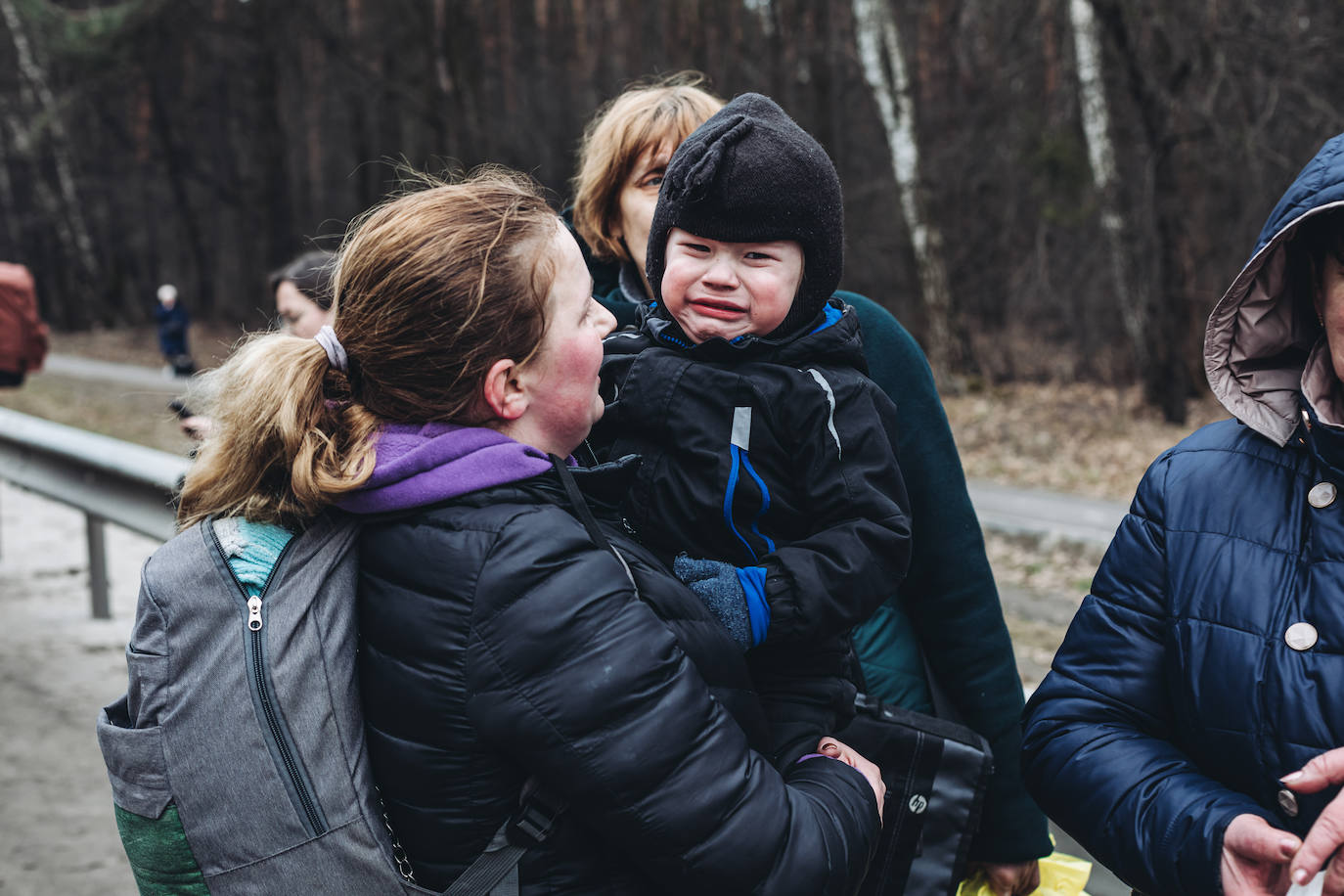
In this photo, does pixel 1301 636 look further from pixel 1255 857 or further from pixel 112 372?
pixel 112 372

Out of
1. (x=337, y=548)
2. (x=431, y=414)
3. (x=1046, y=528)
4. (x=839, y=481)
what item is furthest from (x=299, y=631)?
(x=1046, y=528)

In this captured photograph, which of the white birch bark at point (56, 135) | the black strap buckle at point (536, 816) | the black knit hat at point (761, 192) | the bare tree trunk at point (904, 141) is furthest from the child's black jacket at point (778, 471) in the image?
the white birch bark at point (56, 135)

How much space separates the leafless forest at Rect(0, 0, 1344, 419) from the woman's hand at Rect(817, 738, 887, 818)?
198 centimetres

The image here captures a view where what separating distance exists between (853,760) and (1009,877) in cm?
70

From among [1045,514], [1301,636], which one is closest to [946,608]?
[1301,636]

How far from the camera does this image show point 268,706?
5.32 ft

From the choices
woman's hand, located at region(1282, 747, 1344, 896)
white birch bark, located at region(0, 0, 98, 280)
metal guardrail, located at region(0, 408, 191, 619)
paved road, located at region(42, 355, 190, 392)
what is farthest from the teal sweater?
white birch bark, located at region(0, 0, 98, 280)

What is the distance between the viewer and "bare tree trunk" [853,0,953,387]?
48.3 feet

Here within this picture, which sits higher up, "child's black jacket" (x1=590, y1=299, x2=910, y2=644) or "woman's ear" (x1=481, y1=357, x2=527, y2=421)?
"woman's ear" (x1=481, y1=357, x2=527, y2=421)

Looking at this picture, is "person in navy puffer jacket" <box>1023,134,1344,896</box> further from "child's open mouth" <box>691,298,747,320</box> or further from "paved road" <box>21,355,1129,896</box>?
"paved road" <box>21,355,1129,896</box>

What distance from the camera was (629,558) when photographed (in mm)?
1755

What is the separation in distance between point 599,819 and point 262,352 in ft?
2.78

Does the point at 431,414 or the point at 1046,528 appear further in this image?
the point at 1046,528

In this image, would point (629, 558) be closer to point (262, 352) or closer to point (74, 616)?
point (262, 352)
